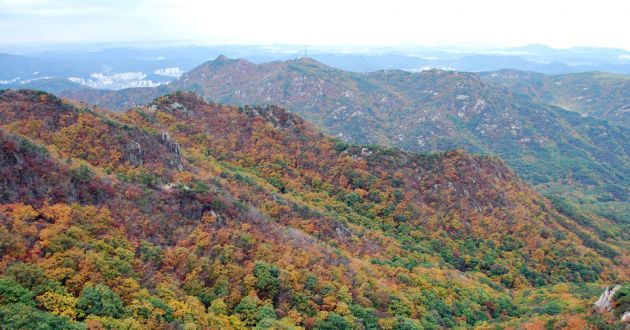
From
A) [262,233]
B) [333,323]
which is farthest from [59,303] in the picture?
[262,233]

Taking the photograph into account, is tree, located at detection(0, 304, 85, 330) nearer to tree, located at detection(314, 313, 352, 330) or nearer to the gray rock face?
tree, located at detection(314, 313, 352, 330)

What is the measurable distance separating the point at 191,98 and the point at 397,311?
233 ft

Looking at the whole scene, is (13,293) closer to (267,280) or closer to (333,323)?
(267,280)

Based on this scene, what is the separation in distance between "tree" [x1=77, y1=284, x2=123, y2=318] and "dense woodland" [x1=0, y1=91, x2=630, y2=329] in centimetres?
11

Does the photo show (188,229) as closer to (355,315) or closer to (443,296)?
(355,315)

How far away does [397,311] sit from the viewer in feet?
125

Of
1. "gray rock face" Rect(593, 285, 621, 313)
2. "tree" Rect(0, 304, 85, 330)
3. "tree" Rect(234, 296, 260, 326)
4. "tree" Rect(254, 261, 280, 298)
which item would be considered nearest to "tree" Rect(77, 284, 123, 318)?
"tree" Rect(0, 304, 85, 330)

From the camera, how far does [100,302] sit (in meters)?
24.8

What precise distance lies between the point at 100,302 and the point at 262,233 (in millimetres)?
19597

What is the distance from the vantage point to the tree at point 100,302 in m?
24.3

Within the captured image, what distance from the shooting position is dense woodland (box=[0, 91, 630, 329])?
27.7 metres

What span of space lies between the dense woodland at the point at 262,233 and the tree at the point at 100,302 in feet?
0.36

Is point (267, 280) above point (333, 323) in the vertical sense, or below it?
above

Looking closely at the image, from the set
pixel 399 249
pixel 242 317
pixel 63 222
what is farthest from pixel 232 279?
pixel 399 249
